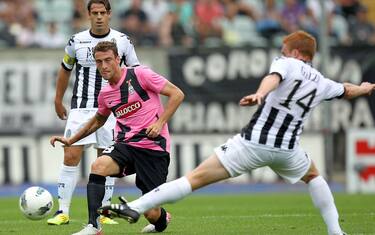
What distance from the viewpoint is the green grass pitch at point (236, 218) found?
33.4 ft

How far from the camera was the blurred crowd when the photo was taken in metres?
A: 21.5

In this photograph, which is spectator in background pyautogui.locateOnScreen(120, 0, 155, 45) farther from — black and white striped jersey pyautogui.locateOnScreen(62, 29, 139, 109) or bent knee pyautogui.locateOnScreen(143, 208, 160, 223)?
bent knee pyautogui.locateOnScreen(143, 208, 160, 223)

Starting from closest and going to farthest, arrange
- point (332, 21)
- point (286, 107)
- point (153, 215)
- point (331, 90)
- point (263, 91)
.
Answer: point (263, 91), point (286, 107), point (331, 90), point (153, 215), point (332, 21)

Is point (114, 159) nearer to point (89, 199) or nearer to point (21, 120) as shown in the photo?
point (89, 199)

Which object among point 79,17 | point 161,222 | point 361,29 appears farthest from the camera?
point 361,29

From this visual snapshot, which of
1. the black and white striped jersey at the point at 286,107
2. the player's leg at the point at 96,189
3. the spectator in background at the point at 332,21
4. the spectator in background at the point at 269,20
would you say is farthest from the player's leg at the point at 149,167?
the spectator in background at the point at 332,21

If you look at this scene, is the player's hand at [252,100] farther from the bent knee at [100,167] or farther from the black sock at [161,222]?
the black sock at [161,222]

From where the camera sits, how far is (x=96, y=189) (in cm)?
907

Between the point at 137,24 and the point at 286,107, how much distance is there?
1361cm

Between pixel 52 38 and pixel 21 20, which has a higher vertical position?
pixel 21 20

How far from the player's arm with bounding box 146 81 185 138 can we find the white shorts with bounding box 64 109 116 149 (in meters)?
1.89

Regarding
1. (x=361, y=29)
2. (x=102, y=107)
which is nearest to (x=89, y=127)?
(x=102, y=107)

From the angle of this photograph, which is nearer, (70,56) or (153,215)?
(153,215)

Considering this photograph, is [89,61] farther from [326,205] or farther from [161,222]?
[326,205]
